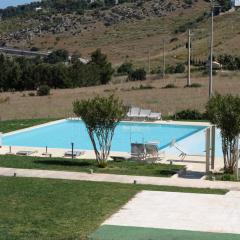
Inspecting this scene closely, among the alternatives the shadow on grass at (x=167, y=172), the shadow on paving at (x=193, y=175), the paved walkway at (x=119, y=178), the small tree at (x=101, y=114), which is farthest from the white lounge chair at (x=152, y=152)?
the paved walkway at (x=119, y=178)

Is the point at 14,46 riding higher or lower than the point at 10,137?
higher

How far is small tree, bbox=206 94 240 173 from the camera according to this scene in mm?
16344

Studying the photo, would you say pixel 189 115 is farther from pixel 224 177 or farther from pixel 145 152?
pixel 224 177

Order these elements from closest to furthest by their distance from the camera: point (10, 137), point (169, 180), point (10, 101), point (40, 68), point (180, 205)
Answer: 1. point (180, 205)
2. point (169, 180)
3. point (10, 137)
4. point (10, 101)
5. point (40, 68)

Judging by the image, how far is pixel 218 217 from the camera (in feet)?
37.4

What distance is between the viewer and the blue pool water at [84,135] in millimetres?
25094

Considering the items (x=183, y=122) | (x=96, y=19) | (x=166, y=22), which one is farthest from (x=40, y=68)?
(x=96, y=19)

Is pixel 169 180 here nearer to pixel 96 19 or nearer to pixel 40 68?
pixel 40 68

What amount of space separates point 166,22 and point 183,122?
10299 cm

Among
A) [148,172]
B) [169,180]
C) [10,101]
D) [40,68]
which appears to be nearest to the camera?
[169,180]

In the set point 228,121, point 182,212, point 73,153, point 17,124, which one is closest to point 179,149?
point 73,153

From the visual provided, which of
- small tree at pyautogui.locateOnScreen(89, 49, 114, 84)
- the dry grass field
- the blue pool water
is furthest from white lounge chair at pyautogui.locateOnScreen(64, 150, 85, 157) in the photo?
small tree at pyautogui.locateOnScreen(89, 49, 114, 84)

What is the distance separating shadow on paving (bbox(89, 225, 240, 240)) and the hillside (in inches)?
2848

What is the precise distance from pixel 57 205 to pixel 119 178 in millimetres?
3796
